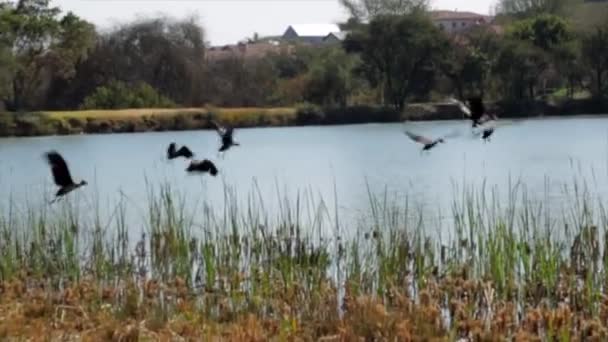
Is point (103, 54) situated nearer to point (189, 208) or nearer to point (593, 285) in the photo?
point (189, 208)

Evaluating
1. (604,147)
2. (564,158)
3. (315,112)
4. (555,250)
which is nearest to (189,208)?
(555,250)

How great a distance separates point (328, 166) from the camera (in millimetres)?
26609

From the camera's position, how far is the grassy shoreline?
47781 millimetres

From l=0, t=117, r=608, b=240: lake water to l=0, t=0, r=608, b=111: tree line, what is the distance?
8.80 meters

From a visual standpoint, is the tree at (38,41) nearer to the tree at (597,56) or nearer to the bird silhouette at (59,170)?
the tree at (597,56)

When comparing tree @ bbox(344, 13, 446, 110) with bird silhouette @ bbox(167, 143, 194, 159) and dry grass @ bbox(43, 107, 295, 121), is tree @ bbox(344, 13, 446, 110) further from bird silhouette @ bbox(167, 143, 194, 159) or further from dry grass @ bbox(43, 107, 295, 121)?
bird silhouette @ bbox(167, 143, 194, 159)

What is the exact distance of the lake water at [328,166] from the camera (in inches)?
725

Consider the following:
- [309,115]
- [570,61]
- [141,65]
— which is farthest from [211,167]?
[141,65]

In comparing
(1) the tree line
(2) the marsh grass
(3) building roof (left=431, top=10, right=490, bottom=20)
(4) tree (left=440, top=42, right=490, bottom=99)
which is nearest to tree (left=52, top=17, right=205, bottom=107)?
(1) the tree line

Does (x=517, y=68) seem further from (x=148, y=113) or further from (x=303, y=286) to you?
(x=303, y=286)

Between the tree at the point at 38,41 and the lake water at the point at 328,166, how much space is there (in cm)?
709

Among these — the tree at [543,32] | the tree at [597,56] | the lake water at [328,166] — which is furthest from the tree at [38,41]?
the tree at [597,56]

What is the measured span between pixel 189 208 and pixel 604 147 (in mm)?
14768

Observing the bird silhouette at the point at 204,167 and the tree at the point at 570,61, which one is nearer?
the bird silhouette at the point at 204,167
